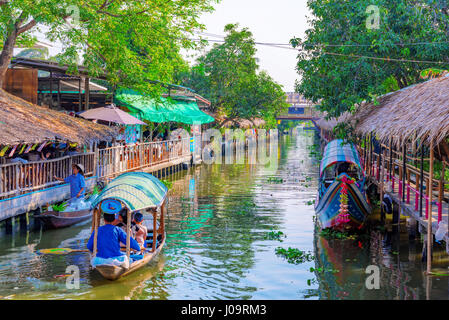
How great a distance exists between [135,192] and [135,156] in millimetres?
14082

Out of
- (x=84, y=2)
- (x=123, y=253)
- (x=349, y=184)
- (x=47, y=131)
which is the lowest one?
(x=123, y=253)

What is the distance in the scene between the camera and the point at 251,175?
32.5m

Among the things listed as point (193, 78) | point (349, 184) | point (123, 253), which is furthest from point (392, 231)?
point (193, 78)

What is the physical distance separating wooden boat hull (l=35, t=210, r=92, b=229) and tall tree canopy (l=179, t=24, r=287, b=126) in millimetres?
32463

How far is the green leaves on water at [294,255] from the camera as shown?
519 inches

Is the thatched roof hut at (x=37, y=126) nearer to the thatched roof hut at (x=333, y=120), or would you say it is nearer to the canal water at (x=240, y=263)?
the canal water at (x=240, y=263)

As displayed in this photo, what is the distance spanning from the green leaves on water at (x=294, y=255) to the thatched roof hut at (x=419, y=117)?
3.50 metres

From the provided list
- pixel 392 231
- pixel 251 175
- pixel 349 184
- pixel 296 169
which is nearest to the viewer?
pixel 349 184

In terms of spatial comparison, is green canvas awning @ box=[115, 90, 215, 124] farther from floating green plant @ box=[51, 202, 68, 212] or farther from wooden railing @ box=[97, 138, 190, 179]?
floating green plant @ box=[51, 202, 68, 212]

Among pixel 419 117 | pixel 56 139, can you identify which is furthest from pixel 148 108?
pixel 419 117

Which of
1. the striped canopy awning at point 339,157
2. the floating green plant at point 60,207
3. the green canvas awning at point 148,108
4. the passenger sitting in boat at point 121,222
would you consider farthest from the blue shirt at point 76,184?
the green canvas awning at point 148,108

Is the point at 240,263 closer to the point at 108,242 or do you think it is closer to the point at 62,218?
the point at 108,242
